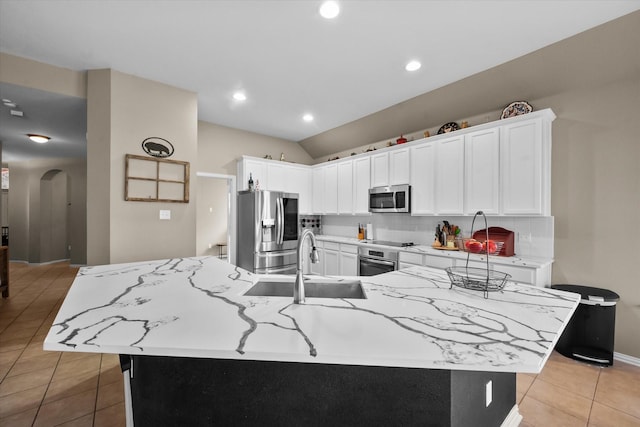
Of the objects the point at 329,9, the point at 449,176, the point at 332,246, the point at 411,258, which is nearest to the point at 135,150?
the point at 329,9

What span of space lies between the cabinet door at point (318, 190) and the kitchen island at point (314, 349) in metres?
4.15

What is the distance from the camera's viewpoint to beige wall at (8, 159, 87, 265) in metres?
6.77

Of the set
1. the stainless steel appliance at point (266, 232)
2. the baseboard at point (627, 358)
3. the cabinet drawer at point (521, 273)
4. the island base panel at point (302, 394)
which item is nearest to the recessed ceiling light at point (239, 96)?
the stainless steel appliance at point (266, 232)

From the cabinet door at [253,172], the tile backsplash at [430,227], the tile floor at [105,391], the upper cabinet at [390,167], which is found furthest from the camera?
the cabinet door at [253,172]

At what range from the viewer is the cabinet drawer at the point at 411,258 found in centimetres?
343

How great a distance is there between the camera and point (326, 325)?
0.99 m

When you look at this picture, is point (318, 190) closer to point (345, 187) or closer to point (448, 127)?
point (345, 187)

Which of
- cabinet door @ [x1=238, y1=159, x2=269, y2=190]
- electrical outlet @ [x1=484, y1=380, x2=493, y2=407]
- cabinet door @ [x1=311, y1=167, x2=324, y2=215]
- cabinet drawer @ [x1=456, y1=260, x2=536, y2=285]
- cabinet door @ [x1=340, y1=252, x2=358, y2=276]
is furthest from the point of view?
cabinet door @ [x1=311, y1=167, x2=324, y2=215]

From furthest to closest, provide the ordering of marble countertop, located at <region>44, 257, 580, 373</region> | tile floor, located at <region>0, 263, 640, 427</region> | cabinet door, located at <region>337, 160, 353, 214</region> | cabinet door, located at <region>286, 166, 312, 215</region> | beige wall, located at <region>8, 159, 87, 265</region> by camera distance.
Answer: beige wall, located at <region>8, 159, 87, 265</region> → cabinet door, located at <region>286, 166, 312, 215</region> → cabinet door, located at <region>337, 160, 353, 214</region> → tile floor, located at <region>0, 263, 640, 427</region> → marble countertop, located at <region>44, 257, 580, 373</region>

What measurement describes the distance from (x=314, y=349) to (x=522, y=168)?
3.05 m

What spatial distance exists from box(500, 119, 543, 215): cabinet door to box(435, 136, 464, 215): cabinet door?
452 millimetres

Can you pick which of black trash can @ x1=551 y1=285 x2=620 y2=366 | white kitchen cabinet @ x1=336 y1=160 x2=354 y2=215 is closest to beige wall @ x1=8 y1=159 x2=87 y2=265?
white kitchen cabinet @ x1=336 y1=160 x2=354 y2=215

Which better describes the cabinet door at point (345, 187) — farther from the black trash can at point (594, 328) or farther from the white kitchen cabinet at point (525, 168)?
the black trash can at point (594, 328)

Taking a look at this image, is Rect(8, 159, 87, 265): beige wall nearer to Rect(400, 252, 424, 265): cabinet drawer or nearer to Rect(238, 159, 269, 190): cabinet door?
Rect(238, 159, 269, 190): cabinet door
